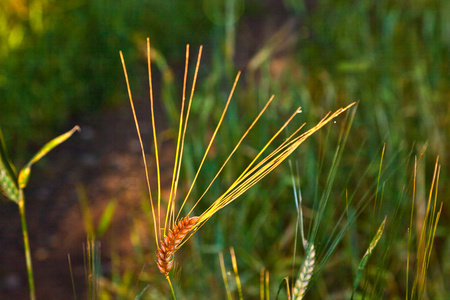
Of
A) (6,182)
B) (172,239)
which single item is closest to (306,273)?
(172,239)

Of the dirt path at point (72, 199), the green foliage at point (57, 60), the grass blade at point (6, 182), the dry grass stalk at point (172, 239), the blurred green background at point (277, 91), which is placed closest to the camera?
the dry grass stalk at point (172, 239)

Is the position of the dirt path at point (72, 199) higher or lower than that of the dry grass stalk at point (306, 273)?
lower

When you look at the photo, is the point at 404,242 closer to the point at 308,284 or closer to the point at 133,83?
the point at 308,284

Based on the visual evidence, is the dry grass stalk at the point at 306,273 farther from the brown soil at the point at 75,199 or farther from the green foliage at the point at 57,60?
the green foliage at the point at 57,60

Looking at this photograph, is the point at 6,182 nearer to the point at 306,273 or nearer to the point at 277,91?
the point at 306,273

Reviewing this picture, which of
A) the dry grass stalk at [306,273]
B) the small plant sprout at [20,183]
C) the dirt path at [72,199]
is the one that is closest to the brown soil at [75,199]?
the dirt path at [72,199]

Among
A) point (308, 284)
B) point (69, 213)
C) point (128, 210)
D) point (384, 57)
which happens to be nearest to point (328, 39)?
point (384, 57)
